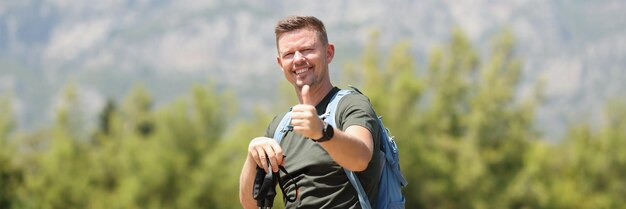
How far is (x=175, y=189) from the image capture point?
1145 inches

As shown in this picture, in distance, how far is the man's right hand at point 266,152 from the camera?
3.35 metres

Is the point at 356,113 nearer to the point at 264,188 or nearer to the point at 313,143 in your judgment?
the point at 313,143

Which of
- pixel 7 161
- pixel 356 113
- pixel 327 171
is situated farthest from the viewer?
pixel 7 161

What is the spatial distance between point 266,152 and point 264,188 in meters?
0.19

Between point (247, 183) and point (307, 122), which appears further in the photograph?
point (247, 183)

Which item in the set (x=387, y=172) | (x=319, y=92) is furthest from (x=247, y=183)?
(x=387, y=172)

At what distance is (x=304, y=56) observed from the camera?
3453 millimetres

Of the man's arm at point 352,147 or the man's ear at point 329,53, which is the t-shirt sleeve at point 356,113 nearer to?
the man's arm at point 352,147

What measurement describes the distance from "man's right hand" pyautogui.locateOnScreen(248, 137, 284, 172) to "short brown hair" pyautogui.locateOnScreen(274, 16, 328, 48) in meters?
0.42

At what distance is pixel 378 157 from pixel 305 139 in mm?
287

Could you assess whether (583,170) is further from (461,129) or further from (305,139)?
(305,139)

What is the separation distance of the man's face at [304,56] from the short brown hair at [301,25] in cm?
1

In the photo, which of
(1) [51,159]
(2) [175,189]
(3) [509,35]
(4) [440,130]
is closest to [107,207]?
(2) [175,189]

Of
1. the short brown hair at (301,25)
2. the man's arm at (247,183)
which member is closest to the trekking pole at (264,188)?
the man's arm at (247,183)
